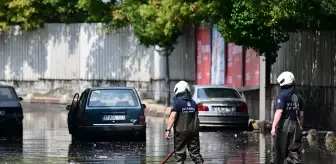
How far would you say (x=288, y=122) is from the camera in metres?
15.6

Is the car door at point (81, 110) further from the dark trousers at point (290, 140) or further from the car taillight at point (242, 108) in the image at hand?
the dark trousers at point (290, 140)

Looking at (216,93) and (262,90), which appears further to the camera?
(262,90)

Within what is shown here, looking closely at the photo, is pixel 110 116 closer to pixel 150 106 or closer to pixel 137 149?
pixel 137 149

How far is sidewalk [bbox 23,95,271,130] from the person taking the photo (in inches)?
1219

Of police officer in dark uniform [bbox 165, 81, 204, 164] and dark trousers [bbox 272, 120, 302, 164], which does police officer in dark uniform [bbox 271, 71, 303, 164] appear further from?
police officer in dark uniform [bbox 165, 81, 204, 164]

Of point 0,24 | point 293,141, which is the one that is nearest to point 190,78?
point 0,24

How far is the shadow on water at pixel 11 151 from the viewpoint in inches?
786

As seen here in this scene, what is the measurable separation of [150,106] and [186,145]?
2490 centimetres

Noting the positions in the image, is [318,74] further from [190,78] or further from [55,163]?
[190,78]

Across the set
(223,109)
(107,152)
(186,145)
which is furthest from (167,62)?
(186,145)

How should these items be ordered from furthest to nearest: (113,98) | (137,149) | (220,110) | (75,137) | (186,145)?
1. (220,110)
2. (75,137)
3. (113,98)
4. (137,149)
5. (186,145)

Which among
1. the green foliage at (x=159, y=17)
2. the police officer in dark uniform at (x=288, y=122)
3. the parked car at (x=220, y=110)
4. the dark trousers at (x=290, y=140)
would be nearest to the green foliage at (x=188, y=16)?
the green foliage at (x=159, y=17)

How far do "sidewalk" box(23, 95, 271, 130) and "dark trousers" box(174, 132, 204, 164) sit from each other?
13.4 meters

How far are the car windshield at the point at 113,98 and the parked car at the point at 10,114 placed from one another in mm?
3330
